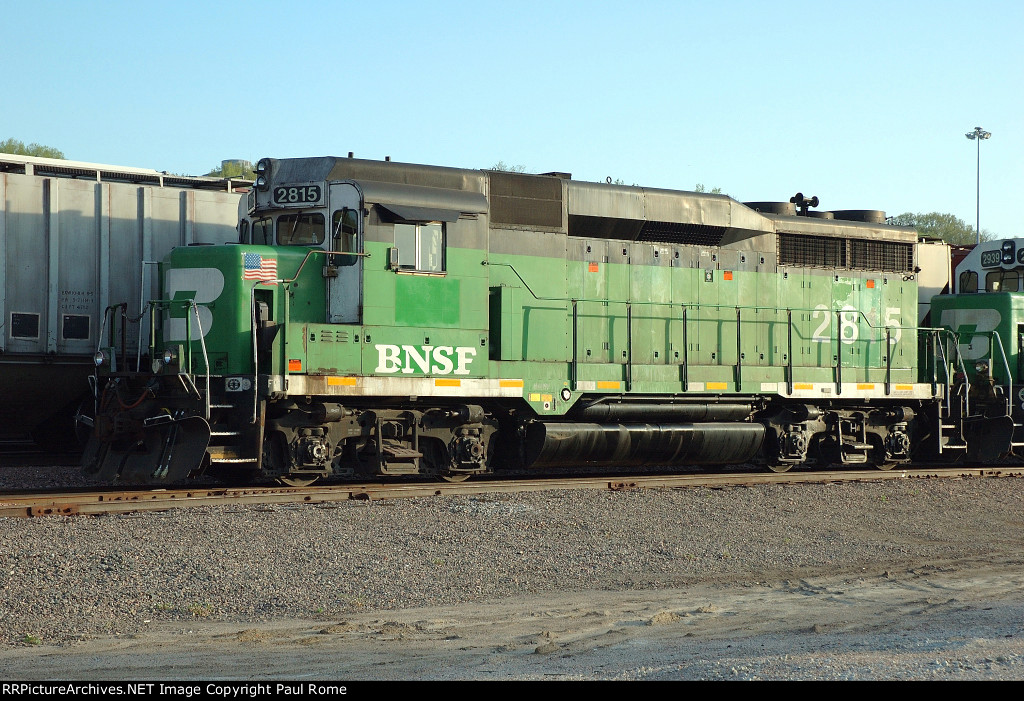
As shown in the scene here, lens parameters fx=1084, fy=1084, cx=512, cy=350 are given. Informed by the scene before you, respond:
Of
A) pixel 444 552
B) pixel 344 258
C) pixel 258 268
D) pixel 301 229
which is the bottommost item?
pixel 444 552

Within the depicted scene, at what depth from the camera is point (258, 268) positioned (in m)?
11.4

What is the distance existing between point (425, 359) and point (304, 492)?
6.81 feet

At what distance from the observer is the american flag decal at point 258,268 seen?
37.3 ft

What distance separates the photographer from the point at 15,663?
5477mm

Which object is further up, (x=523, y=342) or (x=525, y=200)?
(x=525, y=200)

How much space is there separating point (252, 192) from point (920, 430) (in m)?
10.3

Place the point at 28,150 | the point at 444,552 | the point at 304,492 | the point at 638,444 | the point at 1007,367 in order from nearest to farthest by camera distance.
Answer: the point at 444,552
the point at 304,492
the point at 638,444
the point at 1007,367
the point at 28,150

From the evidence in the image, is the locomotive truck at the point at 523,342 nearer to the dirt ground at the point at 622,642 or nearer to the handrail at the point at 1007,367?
the handrail at the point at 1007,367

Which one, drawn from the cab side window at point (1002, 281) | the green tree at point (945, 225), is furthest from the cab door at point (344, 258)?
the green tree at point (945, 225)

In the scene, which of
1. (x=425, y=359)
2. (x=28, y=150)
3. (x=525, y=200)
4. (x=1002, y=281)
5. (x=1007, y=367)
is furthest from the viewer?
(x=28, y=150)

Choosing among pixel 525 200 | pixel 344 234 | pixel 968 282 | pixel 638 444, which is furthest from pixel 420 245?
pixel 968 282

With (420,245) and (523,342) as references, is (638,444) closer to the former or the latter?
(523,342)

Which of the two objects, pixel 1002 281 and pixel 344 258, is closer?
pixel 344 258

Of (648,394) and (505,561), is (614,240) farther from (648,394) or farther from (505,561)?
(505,561)
